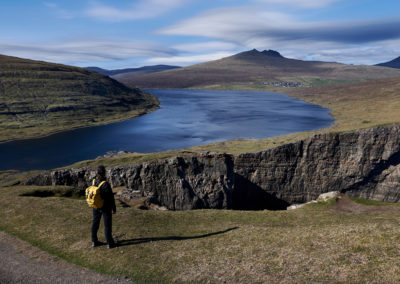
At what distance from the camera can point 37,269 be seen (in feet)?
51.2

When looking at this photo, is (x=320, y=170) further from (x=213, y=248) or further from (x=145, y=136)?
(x=145, y=136)

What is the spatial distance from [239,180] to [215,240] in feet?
132

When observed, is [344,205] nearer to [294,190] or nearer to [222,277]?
[294,190]

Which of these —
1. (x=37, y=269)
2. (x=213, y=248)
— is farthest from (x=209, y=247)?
(x=37, y=269)

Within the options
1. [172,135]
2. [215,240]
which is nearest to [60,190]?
[215,240]

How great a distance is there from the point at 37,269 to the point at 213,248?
1006 centimetres

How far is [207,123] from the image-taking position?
17262 centimetres

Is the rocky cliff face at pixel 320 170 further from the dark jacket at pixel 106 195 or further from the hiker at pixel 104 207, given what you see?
the dark jacket at pixel 106 195

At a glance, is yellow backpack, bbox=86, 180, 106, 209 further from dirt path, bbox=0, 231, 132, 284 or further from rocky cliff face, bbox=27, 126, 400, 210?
rocky cliff face, bbox=27, 126, 400, 210

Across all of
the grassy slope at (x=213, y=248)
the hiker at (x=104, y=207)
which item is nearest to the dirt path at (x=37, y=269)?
the grassy slope at (x=213, y=248)

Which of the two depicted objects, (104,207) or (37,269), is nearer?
(37,269)

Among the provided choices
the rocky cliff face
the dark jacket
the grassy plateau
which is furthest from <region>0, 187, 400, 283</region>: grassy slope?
the rocky cliff face

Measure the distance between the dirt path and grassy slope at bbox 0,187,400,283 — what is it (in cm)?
Answer: 53

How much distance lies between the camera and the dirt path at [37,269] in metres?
14.7
